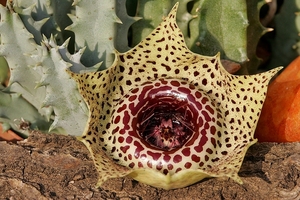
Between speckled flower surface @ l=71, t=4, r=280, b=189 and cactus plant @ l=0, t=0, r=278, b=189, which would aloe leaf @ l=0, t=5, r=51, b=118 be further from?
speckled flower surface @ l=71, t=4, r=280, b=189

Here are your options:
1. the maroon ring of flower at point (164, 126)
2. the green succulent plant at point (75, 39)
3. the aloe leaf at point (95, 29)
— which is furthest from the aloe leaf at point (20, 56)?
the maroon ring of flower at point (164, 126)

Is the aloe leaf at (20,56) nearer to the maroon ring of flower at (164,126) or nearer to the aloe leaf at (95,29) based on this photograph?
the aloe leaf at (95,29)

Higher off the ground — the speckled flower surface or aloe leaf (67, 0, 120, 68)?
aloe leaf (67, 0, 120, 68)

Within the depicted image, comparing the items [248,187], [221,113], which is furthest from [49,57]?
[248,187]

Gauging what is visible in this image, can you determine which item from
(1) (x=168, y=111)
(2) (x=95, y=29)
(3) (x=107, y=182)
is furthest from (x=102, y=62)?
(3) (x=107, y=182)

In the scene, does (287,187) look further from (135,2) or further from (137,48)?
(135,2)

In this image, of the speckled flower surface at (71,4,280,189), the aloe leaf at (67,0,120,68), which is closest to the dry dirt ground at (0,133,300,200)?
the speckled flower surface at (71,4,280,189)

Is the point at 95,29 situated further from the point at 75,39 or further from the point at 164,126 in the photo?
the point at 164,126
